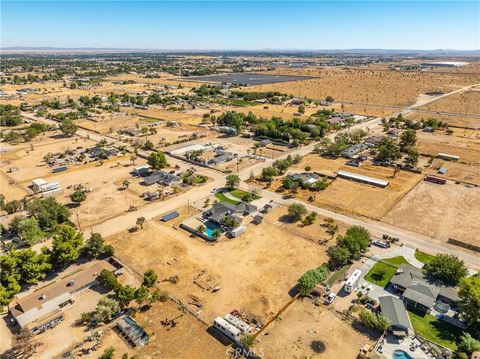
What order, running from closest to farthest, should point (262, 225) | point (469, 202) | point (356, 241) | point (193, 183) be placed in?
1. point (356, 241)
2. point (262, 225)
3. point (469, 202)
4. point (193, 183)

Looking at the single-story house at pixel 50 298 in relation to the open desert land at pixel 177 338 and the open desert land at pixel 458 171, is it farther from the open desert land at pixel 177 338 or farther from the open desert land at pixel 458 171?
the open desert land at pixel 458 171

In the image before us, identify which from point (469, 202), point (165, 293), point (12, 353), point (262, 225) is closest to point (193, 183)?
point (262, 225)

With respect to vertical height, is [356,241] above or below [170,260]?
above

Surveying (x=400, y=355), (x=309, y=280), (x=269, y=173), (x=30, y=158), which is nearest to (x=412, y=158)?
(x=269, y=173)

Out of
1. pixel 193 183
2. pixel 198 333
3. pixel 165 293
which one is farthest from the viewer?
pixel 193 183

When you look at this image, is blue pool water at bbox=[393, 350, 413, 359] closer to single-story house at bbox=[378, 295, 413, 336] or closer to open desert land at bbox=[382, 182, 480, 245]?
single-story house at bbox=[378, 295, 413, 336]

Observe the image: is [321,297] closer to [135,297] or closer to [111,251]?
[135,297]
